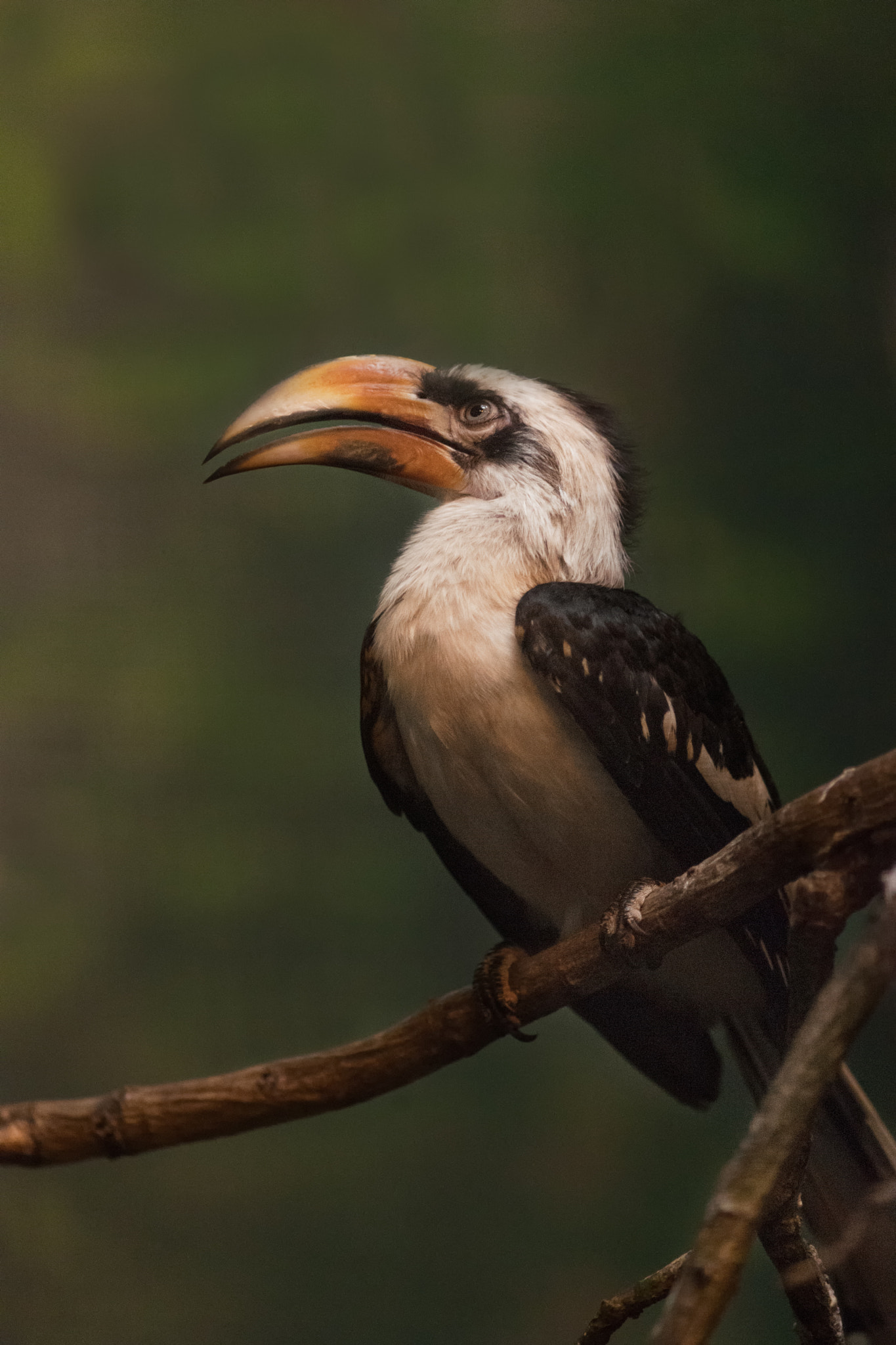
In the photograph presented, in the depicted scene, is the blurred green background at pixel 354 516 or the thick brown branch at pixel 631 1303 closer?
the thick brown branch at pixel 631 1303

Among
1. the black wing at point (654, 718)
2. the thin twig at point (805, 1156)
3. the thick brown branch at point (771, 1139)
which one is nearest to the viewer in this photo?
the thick brown branch at point (771, 1139)

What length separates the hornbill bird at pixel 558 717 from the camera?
1229mm

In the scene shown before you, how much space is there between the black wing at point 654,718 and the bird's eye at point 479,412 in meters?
0.37

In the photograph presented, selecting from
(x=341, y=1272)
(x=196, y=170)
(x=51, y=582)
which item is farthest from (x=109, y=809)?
(x=196, y=170)

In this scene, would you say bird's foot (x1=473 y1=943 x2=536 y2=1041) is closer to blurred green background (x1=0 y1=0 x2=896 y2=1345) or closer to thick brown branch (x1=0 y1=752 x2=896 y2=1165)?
thick brown branch (x1=0 y1=752 x2=896 y2=1165)

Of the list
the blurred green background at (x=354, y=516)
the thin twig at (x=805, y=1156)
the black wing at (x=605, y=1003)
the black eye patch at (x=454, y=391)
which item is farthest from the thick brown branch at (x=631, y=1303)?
the black eye patch at (x=454, y=391)

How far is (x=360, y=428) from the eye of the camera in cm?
152

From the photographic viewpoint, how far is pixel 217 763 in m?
1.81

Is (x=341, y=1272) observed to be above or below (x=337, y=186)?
below

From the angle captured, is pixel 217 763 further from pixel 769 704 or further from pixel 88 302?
pixel 769 704

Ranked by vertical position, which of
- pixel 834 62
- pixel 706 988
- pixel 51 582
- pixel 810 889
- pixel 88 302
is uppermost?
pixel 88 302

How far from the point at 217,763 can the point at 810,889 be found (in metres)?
1.15

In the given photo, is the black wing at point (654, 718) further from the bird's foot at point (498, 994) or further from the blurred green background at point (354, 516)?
the blurred green background at point (354, 516)

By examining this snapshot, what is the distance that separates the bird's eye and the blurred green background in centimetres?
31
